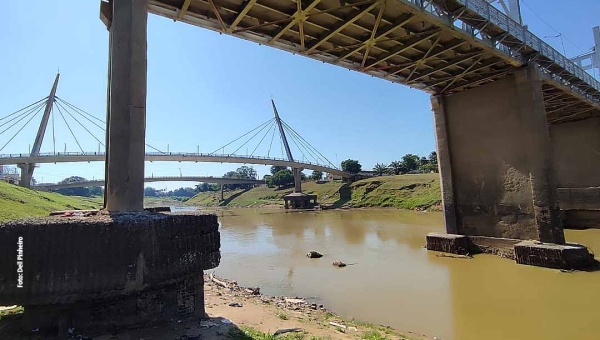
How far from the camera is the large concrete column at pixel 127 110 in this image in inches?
223

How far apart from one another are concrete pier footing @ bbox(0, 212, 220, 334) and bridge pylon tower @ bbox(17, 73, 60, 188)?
61468 mm

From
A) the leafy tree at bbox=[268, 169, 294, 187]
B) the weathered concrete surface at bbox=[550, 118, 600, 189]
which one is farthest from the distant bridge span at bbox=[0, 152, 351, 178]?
the weathered concrete surface at bbox=[550, 118, 600, 189]

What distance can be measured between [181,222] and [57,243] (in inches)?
55.0

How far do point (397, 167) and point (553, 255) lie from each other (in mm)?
75536

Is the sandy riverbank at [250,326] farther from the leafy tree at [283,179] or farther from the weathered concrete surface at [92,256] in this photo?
the leafy tree at [283,179]

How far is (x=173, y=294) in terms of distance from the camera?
4562 millimetres

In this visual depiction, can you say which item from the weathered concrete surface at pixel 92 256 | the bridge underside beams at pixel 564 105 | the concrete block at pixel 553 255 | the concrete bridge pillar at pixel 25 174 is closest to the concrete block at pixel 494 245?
the concrete block at pixel 553 255

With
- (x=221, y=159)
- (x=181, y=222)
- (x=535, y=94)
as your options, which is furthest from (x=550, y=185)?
(x=221, y=159)

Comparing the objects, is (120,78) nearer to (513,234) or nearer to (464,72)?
(464,72)

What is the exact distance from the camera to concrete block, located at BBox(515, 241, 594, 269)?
11000 millimetres

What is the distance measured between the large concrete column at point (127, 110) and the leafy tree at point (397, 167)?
7826cm

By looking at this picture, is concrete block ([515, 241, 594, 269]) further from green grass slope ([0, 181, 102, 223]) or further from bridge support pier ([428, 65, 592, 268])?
green grass slope ([0, 181, 102, 223])

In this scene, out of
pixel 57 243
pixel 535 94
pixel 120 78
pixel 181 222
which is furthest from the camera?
pixel 535 94

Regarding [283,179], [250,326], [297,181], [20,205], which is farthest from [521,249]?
[283,179]
